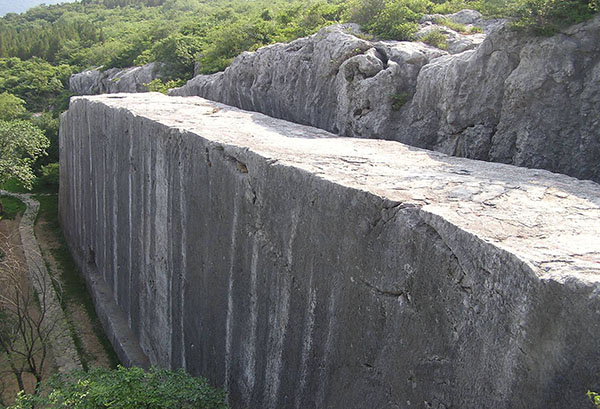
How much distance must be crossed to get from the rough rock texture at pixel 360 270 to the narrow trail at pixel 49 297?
2.51m

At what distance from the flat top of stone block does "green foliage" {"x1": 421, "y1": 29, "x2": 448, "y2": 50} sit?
2.39 meters

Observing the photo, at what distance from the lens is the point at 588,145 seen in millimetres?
5332

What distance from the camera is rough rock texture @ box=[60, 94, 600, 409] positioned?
2883 millimetres

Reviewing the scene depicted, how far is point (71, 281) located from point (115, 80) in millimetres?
13397

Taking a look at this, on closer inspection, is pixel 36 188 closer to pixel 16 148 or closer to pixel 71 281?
pixel 16 148

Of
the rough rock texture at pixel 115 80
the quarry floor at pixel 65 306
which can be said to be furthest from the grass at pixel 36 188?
the rough rock texture at pixel 115 80

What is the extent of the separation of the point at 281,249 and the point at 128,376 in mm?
2223

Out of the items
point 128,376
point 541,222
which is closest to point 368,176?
point 541,222

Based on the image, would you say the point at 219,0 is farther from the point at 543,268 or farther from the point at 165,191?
the point at 543,268

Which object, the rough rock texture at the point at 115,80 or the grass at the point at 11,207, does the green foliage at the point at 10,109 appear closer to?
the rough rock texture at the point at 115,80

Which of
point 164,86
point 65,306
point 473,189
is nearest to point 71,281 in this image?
point 65,306

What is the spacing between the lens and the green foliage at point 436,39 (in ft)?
27.0

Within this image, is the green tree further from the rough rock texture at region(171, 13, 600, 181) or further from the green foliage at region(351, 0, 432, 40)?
the green foliage at region(351, 0, 432, 40)

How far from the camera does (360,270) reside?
4.09 m
